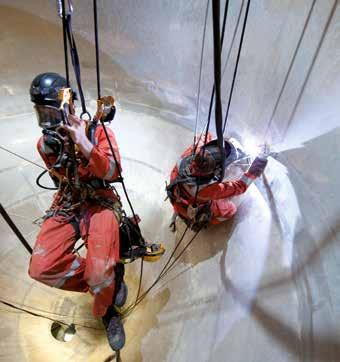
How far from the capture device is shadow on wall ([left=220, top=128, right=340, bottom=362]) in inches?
48.7

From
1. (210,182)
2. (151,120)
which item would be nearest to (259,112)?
(210,182)

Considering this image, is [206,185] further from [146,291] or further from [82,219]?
[146,291]

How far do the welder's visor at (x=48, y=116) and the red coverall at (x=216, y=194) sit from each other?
0.73 m

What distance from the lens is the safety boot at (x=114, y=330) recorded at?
72.8 inches

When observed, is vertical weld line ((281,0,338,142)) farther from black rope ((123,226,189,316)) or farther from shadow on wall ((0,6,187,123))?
shadow on wall ((0,6,187,123))

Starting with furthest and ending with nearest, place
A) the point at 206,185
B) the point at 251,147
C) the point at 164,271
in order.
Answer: the point at 164,271, the point at 251,147, the point at 206,185

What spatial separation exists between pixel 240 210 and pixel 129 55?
6.00 feet

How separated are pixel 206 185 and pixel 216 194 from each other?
80mm

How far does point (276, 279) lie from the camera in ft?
5.26

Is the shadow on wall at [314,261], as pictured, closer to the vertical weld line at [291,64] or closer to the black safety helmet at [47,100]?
the vertical weld line at [291,64]

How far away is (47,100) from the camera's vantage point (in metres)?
1.54

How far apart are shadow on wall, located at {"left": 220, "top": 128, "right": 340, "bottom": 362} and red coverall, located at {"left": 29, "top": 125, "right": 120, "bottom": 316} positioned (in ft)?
2.45

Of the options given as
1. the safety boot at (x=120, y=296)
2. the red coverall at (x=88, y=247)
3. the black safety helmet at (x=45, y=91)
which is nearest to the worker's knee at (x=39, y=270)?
the red coverall at (x=88, y=247)

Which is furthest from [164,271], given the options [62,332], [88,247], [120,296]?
[62,332]
